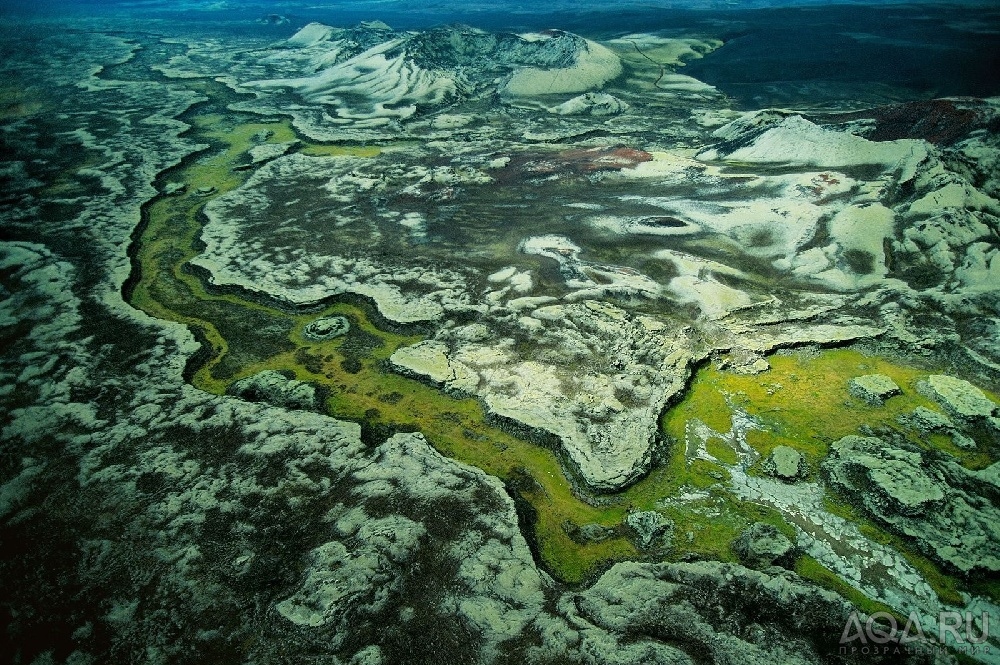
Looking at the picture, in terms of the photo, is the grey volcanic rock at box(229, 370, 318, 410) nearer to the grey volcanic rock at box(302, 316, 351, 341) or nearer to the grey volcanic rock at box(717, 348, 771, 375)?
the grey volcanic rock at box(302, 316, 351, 341)

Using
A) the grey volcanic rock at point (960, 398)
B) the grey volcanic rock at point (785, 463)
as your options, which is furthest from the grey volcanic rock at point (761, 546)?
the grey volcanic rock at point (960, 398)

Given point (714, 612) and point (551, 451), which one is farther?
point (551, 451)

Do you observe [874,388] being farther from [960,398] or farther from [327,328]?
[327,328]

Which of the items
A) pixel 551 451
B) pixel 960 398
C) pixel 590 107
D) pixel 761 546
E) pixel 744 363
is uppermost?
pixel 590 107

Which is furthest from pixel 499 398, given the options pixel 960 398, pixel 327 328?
pixel 960 398

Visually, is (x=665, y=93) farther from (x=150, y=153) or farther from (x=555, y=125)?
(x=150, y=153)

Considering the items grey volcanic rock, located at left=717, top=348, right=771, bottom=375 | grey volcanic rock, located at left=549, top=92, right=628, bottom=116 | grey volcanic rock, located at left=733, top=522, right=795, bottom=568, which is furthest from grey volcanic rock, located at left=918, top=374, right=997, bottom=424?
grey volcanic rock, located at left=549, top=92, right=628, bottom=116
